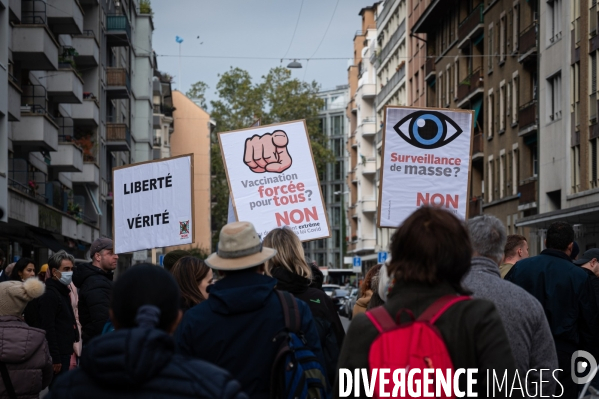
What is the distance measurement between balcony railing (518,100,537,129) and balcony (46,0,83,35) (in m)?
17.3

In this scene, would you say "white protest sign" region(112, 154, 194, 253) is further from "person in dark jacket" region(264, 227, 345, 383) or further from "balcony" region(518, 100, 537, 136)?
"balcony" region(518, 100, 537, 136)

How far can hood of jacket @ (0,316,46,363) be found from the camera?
8156mm

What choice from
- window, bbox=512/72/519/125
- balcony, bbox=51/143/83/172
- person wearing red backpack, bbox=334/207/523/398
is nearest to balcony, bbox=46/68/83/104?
balcony, bbox=51/143/83/172

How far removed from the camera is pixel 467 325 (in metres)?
4.25

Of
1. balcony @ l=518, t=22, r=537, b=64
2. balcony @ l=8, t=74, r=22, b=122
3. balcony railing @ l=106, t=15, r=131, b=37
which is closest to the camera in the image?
balcony @ l=8, t=74, r=22, b=122

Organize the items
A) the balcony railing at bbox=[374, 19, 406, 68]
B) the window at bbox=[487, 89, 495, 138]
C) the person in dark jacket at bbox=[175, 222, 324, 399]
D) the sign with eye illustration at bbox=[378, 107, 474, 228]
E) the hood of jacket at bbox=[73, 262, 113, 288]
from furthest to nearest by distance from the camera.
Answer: the balcony railing at bbox=[374, 19, 406, 68] → the window at bbox=[487, 89, 495, 138] → the sign with eye illustration at bbox=[378, 107, 474, 228] → the hood of jacket at bbox=[73, 262, 113, 288] → the person in dark jacket at bbox=[175, 222, 324, 399]

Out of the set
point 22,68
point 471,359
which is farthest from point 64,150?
point 471,359

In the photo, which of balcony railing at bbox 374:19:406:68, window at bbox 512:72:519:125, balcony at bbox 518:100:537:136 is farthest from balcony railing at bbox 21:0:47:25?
balcony railing at bbox 374:19:406:68

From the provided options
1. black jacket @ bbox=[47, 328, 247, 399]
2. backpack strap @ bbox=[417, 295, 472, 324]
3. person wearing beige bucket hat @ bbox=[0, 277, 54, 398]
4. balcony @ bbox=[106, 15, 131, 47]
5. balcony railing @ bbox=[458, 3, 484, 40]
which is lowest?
person wearing beige bucket hat @ bbox=[0, 277, 54, 398]

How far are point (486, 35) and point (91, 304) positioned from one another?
4545cm

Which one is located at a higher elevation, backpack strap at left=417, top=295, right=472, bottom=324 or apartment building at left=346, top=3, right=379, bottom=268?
apartment building at left=346, top=3, right=379, bottom=268

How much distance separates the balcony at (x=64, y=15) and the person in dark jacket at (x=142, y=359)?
39.4m

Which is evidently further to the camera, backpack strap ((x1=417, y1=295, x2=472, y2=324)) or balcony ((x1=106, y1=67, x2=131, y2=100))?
balcony ((x1=106, y1=67, x2=131, y2=100))

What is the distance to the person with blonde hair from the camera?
24.6 ft
